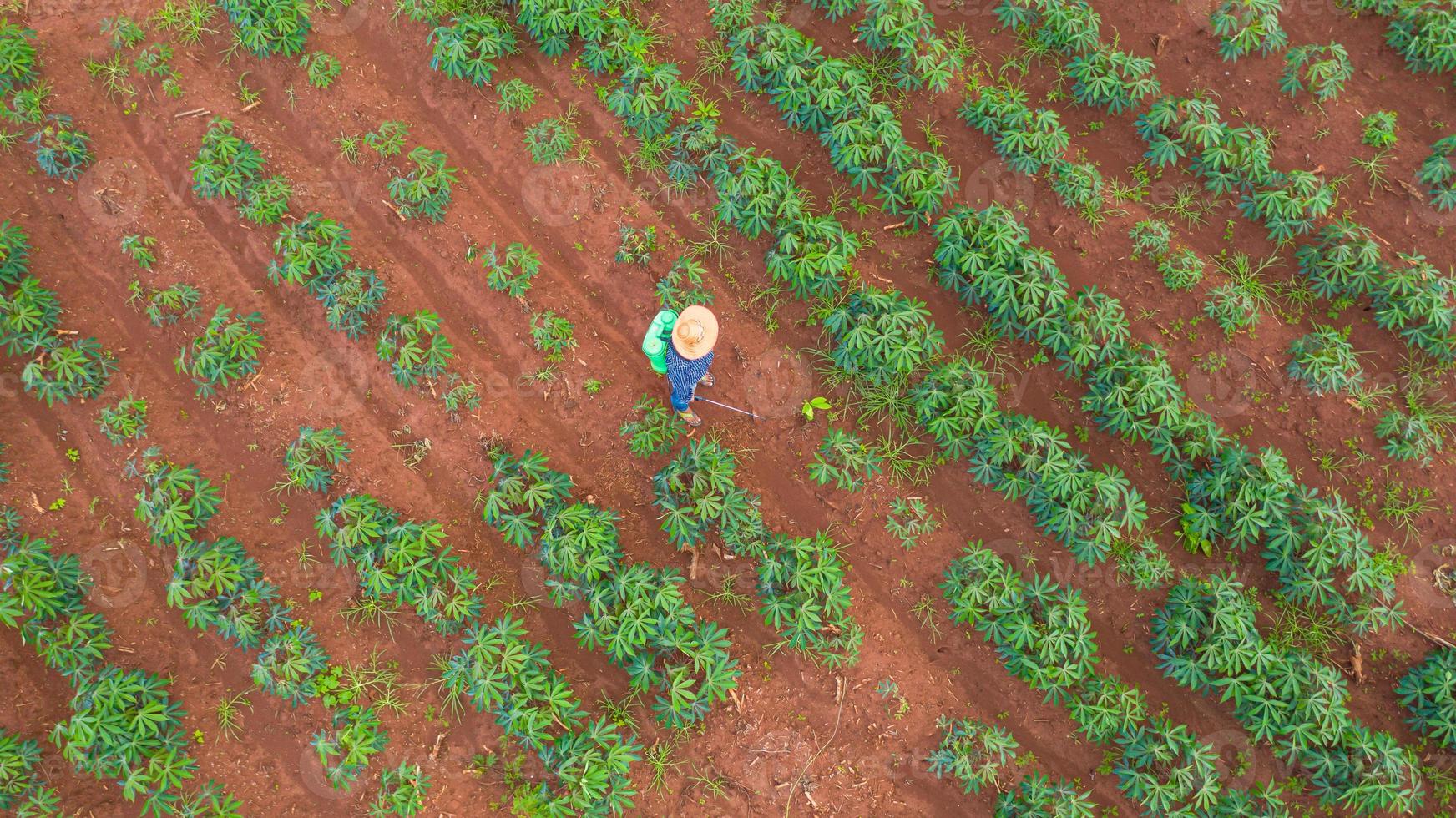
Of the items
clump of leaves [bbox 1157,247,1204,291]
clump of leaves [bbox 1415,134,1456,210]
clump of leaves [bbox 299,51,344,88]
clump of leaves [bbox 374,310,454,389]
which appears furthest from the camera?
clump of leaves [bbox 299,51,344,88]

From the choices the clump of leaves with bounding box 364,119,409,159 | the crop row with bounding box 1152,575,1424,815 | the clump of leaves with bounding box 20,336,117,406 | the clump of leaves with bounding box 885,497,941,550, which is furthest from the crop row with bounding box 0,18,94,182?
the crop row with bounding box 1152,575,1424,815

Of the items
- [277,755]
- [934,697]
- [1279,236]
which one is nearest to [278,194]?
[277,755]

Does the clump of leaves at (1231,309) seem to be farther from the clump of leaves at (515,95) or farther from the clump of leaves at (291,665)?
the clump of leaves at (291,665)

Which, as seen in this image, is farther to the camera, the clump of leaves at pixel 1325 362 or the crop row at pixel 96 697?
the clump of leaves at pixel 1325 362

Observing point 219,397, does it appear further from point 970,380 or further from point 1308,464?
point 1308,464

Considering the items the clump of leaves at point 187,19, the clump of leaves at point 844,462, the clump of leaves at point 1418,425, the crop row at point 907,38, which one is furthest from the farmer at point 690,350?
the clump of leaves at point 1418,425

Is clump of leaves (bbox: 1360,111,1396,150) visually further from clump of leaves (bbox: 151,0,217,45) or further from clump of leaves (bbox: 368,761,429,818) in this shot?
clump of leaves (bbox: 151,0,217,45)

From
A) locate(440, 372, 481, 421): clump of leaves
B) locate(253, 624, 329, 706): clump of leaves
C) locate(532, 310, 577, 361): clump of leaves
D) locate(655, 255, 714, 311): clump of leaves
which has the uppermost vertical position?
locate(655, 255, 714, 311): clump of leaves
